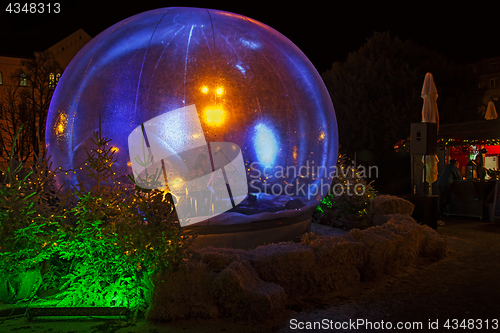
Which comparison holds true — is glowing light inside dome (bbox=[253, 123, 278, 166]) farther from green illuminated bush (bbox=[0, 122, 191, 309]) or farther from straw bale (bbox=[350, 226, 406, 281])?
green illuminated bush (bbox=[0, 122, 191, 309])

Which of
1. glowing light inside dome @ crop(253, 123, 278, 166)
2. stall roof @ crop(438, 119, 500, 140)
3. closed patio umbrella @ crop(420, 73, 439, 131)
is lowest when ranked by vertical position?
glowing light inside dome @ crop(253, 123, 278, 166)

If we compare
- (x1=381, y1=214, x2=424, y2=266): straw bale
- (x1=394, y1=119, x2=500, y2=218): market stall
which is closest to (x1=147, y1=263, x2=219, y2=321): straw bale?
(x1=381, y1=214, x2=424, y2=266): straw bale

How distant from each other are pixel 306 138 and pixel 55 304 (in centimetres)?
405

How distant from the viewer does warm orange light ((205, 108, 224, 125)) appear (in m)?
5.78

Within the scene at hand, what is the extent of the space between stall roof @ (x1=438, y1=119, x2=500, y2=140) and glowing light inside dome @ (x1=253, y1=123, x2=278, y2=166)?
384 inches

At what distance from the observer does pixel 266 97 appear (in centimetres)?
598

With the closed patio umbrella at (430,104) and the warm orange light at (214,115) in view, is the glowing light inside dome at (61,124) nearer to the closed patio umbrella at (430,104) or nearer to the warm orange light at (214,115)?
the warm orange light at (214,115)

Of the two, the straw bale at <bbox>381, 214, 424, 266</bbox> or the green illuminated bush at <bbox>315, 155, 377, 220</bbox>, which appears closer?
the straw bale at <bbox>381, 214, 424, 266</bbox>

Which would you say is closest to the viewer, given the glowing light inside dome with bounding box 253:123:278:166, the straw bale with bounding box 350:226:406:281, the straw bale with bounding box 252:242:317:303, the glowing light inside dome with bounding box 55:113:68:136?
the straw bale with bounding box 252:242:317:303

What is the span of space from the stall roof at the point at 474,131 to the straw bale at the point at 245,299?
38.6 ft

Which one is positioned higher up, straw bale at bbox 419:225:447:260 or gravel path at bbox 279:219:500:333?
straw bale at bbox 419:225:447:260

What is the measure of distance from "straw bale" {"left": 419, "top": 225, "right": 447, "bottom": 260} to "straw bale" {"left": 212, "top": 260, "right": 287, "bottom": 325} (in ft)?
10.7

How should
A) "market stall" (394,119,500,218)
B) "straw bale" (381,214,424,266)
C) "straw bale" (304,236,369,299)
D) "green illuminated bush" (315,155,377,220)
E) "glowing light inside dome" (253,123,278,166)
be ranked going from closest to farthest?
"straw bale" (304,236,369,299), "straw bale" (381,214,424,266), "glowing light inside dome" (253,123,278,166), "green illuminated bush" (315,155,377,220), "market stall" (394,119,500,218)

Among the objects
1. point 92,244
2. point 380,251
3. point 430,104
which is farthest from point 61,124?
point 430,104
